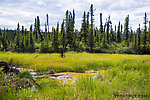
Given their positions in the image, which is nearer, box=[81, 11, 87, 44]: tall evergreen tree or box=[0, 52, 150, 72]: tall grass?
box=[0, 52, 150, 72]: tall grass

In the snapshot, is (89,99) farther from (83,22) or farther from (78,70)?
(83,22)

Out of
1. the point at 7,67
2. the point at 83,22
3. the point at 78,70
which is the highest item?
the point at 83,22

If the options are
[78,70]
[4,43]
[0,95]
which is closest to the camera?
[0,95]

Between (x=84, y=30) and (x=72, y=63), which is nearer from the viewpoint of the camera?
(x=72, y=63)

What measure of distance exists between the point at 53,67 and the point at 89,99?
5.88 metres

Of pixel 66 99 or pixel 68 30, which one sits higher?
pixel 68 30

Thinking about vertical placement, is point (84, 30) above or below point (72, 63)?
above

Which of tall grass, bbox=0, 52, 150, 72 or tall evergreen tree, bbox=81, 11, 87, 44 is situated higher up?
tall evergreen tree, bbox=81, 11, 87, 44

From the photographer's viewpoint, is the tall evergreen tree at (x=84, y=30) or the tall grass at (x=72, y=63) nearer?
the tall grass at (x=72, y=63)

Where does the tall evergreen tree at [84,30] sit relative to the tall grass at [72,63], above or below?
above

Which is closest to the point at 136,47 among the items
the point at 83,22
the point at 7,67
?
the point at 83,22

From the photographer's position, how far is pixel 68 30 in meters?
45.5

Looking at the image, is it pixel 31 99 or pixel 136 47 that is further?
pixel 136 47

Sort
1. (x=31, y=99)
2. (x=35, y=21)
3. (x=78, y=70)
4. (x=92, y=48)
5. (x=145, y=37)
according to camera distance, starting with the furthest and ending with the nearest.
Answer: (x=35, y=21) < (x=145, y=37) < (x=92, y=48) < (x=78, y=70) < (x=31, y=99)
